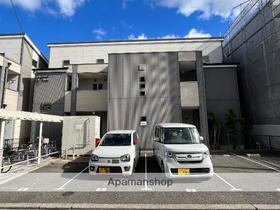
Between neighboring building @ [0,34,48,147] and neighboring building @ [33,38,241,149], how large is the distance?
145cm

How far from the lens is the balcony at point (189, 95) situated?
41.9ft

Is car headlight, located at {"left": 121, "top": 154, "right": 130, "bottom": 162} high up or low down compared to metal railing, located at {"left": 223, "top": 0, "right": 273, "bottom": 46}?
down

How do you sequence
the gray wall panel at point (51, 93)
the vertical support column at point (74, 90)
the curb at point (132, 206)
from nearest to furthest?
the curb at point (132, 206), the vertical support column at point (74, 90), the gray wall panel at point (51, 93)

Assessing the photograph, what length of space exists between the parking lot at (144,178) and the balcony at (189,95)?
→ 5.36 metres

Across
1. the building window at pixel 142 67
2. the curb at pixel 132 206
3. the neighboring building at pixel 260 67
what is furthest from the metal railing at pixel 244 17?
the curb at pixel 132 206

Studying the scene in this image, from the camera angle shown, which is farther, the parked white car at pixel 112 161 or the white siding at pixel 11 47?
the white siding at pixel 11 47

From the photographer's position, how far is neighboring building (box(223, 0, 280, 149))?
12008 millimetres

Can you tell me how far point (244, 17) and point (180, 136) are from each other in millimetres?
14111

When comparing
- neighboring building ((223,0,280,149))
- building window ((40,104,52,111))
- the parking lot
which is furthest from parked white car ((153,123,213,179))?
building window ((40,104,52,111))

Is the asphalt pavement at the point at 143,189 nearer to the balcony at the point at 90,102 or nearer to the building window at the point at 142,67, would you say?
the balcony at the point at 90,102

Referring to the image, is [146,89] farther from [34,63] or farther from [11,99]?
[34,63]

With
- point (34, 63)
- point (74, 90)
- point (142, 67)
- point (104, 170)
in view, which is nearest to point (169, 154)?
point (104, 170)

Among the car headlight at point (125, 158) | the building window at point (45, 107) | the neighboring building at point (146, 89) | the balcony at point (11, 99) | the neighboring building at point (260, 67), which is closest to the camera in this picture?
the car headlight at point (125, 158)

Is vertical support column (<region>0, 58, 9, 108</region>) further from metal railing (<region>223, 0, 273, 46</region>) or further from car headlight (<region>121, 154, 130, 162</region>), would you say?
metal railing (<region>223, 0, 273, 46</region>)
